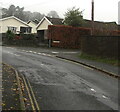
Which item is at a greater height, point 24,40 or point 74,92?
point 24,40

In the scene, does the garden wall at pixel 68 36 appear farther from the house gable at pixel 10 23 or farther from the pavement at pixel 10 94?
the house gable at pixel 10 23

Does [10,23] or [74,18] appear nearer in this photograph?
[74,18]

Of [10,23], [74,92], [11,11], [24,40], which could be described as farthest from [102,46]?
[11,11]

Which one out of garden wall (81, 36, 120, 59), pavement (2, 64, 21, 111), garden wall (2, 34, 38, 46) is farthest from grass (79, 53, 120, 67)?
garden wall (2, 34, 38, 46)

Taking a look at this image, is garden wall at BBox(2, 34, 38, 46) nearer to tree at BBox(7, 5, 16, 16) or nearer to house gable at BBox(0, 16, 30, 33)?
house gable at BBox(0, 16, 30, 33)

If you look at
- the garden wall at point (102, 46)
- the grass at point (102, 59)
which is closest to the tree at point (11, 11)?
the garden wall at point (102, 46)

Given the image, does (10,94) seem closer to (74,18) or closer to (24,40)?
(24,40)

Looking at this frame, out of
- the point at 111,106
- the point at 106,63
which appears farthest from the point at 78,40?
the point at 111,106

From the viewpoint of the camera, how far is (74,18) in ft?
143

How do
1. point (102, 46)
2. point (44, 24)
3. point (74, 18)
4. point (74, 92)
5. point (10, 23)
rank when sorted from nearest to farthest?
point (74, 92) → point (102, 46) → point (74, 18) → point (44, 24) → point (10, 23)

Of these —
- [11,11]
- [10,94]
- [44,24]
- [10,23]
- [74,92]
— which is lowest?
[74,92]

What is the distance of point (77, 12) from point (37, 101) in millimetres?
37227

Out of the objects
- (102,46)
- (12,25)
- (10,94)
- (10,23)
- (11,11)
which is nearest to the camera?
(10,94)

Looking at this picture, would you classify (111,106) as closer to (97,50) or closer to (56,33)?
(97,50)
